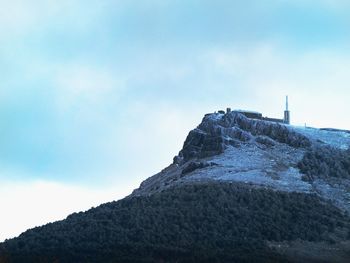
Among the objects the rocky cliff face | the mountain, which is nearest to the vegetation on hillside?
the mountain

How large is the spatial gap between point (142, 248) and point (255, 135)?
3391 cm

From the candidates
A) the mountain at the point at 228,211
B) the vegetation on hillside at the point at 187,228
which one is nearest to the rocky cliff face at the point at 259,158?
the mountain at the point at 228,211

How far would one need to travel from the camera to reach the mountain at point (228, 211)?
213 ft

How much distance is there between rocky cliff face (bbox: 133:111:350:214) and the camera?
273 feet

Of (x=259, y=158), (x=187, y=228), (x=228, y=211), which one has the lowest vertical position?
Answer: (x=187, y=228)

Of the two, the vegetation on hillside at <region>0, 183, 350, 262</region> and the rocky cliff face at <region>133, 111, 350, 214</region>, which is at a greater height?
the rocky cliff face at <region>133, 111, 350, 214</region>

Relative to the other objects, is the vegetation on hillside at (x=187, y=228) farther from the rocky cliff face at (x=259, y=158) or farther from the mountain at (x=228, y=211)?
the rocky cliff face at (x=259, y=158)

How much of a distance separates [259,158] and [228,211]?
16.4 metres

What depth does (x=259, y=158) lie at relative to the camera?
89.3m

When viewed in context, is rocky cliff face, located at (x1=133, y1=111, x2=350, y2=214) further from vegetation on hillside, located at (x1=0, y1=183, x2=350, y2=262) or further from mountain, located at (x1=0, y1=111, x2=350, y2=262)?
vegetation on hillside, located at (x1=0, y1=183, x2=350, y2=262)

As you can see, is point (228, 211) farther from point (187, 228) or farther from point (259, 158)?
point (259, 158)

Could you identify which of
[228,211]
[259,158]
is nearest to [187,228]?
[228,211]

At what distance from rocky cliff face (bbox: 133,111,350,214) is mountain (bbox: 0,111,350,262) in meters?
0.10

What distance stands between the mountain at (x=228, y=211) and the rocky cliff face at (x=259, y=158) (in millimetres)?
103
